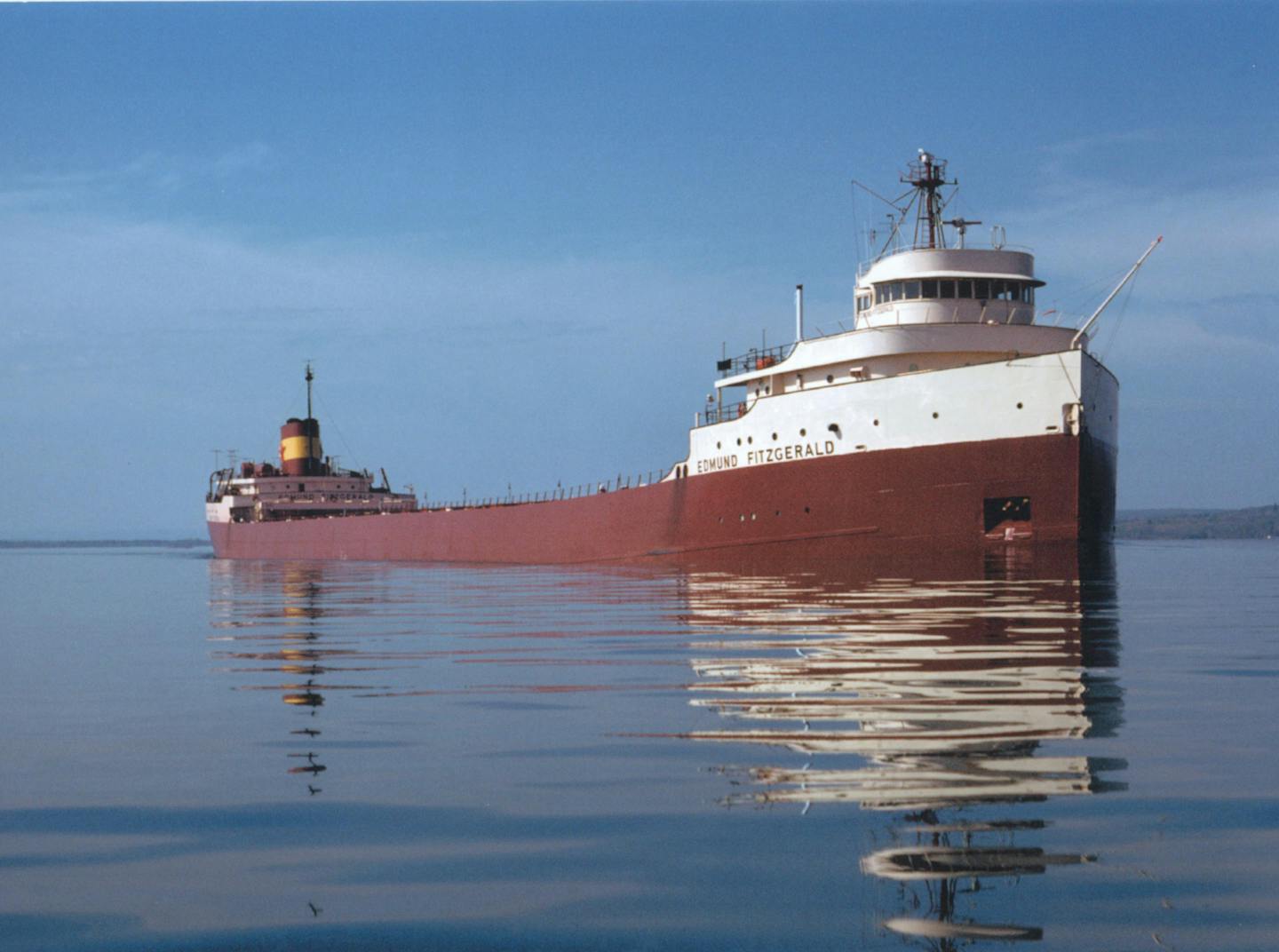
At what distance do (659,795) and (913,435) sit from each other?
26119 mm

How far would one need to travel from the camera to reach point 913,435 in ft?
102

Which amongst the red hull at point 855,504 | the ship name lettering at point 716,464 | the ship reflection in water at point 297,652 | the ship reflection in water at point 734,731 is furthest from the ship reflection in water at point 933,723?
the ship name lettering at point 716,464

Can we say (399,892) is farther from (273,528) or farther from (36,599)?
(273,528)

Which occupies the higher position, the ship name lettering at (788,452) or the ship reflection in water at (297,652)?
the ship name lettering at (788,452)

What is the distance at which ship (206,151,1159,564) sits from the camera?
2980 centimetres

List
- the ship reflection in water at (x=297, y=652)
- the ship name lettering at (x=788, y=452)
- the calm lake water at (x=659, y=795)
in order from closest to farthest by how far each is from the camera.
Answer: the calm lake water at (x=659, y=795) < the ship reflection in water at (x=297, y=652) < the ship name lettering at (x=788, y=452)

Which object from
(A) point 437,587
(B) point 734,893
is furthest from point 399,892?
(A) point 437,587

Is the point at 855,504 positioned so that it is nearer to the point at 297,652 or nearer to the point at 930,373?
the point at 930,373

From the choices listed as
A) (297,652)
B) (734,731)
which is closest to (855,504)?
(297,652)

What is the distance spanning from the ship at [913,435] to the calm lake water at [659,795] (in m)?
16.9

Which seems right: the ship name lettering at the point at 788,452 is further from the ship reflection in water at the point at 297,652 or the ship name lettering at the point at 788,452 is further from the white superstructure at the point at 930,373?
the ship reflection in water at the point at 297,652

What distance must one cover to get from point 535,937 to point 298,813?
1.96 metres

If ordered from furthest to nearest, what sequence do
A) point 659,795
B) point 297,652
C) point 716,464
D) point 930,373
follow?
point 716,464
point 930,373
point 297,652
point 659,795

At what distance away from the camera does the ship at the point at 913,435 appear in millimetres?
29797
